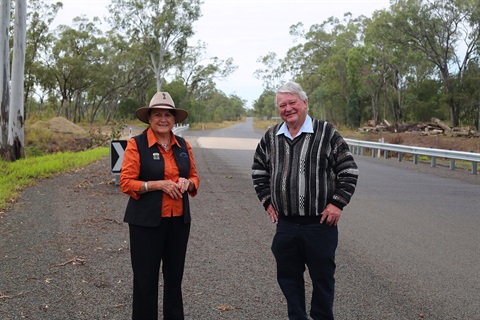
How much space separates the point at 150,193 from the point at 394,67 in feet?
167

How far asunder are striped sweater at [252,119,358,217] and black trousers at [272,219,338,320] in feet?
0.43

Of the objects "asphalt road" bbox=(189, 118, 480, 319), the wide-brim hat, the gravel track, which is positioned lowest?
"asphalt road" bbox=(189, 118, 480, 319)

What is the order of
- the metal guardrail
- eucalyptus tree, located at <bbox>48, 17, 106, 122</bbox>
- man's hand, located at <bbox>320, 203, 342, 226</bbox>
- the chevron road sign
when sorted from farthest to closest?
eucalyptus tree, located at <bbox>48, 17, 106, 122</bbox> → the metal guardrail → the chevron road sign → man's hand, located at <bbox>320, 203, 342, 226</bbox>

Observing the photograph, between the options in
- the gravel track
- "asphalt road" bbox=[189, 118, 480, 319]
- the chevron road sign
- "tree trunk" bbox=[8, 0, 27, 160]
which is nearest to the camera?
the gravel track

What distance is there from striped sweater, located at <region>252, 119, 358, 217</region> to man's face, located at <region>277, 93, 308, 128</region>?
106mm

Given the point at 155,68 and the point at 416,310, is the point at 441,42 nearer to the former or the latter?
the point at 155,68

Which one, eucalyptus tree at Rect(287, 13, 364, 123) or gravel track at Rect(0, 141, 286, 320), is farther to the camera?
eucalyptus tree at Rect(287, 13, 364, 123)

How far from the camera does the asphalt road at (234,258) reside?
4613 mm

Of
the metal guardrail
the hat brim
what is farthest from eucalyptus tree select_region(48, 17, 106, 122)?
the hat brim

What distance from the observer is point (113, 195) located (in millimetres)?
10758

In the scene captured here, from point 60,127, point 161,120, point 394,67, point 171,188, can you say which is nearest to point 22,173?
point 161,120

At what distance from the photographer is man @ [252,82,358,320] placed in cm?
384

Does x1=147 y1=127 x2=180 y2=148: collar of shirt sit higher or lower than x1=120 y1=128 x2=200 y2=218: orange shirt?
higher

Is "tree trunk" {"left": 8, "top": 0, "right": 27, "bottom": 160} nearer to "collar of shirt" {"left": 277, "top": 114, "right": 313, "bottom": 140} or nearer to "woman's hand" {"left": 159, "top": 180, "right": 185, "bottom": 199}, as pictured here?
"woman's hand" {"left": 159, "top": 180, "right": 185, "bottom": 199}
